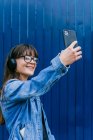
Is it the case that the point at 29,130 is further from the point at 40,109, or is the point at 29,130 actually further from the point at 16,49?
the point at 16,49

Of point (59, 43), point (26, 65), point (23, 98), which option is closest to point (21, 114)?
point (23, 98)

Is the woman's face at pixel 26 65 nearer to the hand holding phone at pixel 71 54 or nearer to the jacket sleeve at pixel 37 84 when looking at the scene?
the jacket sleeve at pixel 37 84

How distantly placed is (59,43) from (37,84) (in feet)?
7.47

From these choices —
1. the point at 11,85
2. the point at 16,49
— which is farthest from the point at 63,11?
the point at 11,85

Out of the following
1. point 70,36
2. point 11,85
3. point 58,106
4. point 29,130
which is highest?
point 70,36

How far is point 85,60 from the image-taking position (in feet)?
16.1

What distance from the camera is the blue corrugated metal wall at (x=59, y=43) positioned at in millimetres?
4641

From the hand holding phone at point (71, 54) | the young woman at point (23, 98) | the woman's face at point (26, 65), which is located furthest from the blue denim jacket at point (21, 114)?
the hand holding phone at point (71, 54)

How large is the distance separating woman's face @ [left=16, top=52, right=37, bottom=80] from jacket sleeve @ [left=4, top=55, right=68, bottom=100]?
0.16 meters

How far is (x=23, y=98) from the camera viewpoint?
106 inches

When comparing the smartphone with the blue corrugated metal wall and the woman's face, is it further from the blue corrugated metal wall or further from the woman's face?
the blue corrugated metal wall

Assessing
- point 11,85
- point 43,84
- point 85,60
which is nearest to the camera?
point 43,84

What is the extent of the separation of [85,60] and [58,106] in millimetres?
588

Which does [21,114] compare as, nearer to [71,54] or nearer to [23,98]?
[23,98]
